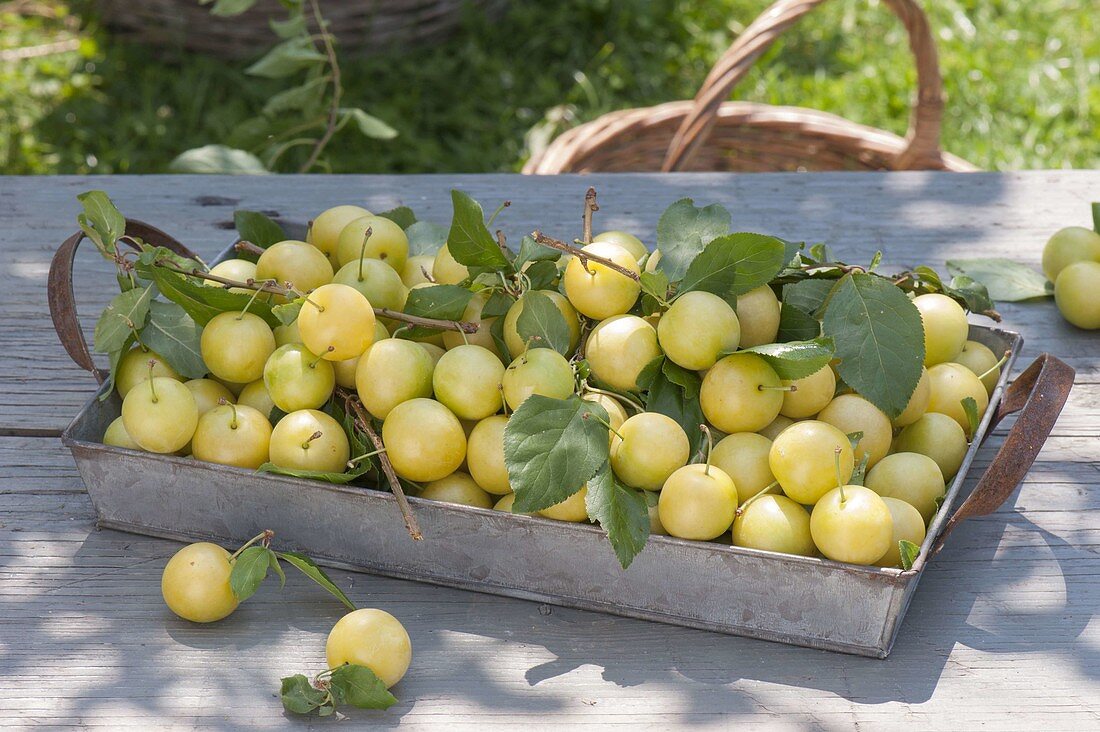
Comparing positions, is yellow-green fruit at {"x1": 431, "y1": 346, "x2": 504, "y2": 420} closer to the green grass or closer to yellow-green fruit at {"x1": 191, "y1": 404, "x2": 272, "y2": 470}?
yellow-green fruit at {"x1": 191, "y1": 404, "x2": 272, "y2": 470}

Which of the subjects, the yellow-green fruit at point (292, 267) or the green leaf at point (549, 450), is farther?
the yellow-green fruit at point (292, 267)

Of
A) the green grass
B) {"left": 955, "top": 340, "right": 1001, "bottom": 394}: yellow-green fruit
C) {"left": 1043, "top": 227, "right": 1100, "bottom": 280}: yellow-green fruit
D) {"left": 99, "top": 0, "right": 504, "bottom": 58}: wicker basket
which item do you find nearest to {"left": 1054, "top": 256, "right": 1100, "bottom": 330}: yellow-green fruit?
{"left": 1043, "top": 227, "right": 1100, "bottom": 280}: yellow-green fruit

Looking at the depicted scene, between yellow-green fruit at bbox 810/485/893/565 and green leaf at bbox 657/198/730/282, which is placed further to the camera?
green leaf at bbox 657/198/730/282

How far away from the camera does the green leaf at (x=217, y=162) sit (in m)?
1.90

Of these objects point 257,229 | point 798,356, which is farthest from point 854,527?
point 257,229

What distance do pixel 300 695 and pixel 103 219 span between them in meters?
0.57

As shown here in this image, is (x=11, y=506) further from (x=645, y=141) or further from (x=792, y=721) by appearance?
(x=645, y=141)

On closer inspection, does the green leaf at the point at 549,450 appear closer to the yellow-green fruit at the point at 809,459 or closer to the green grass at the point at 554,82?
the yellow-green fruit at the point at 809,459

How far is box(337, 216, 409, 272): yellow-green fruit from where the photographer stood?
1.22m

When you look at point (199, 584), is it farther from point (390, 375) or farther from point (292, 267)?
point (292, 267)

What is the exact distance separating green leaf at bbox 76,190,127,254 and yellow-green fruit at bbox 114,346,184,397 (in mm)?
119

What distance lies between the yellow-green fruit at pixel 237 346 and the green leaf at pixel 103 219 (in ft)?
0.56

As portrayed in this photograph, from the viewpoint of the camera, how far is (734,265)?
1.06 m

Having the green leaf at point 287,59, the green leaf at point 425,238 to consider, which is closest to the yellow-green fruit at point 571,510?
the green leaf at point 425,238
